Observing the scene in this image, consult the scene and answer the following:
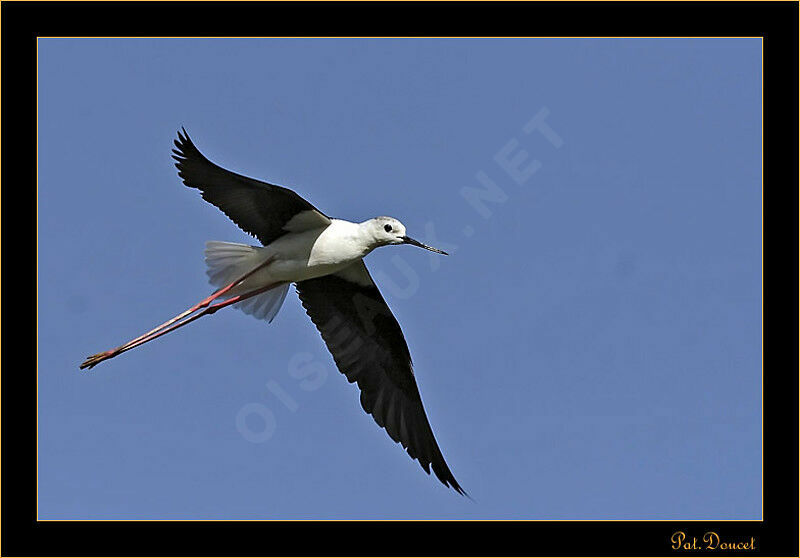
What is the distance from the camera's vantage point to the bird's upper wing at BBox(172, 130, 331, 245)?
35.5 feet

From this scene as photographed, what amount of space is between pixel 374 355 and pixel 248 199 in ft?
7.09

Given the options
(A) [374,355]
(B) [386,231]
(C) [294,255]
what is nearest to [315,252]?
(C) [294,255]

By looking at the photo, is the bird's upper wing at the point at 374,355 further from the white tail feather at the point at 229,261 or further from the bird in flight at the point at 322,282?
the white tail feather at the point at 229,261

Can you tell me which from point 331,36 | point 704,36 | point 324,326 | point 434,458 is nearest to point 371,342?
point 324,326

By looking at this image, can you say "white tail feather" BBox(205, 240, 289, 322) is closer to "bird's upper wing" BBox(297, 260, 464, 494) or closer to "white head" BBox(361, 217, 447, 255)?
"bird's upper wing" BBox(297, 260, 464, 494)

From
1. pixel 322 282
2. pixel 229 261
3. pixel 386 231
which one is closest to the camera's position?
pixel 386 231

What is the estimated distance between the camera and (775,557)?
376 inches

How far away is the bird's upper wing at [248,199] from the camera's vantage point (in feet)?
35.5

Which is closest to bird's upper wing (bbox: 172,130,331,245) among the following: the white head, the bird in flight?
the bird in flight

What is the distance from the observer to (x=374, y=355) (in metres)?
12.1

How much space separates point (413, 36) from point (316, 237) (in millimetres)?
2022

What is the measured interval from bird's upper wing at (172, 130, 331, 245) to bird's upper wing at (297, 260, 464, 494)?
888 millimetres

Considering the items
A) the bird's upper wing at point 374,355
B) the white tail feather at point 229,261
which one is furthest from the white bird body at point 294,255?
the bird's upper wing at point 374,355

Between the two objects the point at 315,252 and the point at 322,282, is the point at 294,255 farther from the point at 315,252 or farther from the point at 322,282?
the point at 322,282
